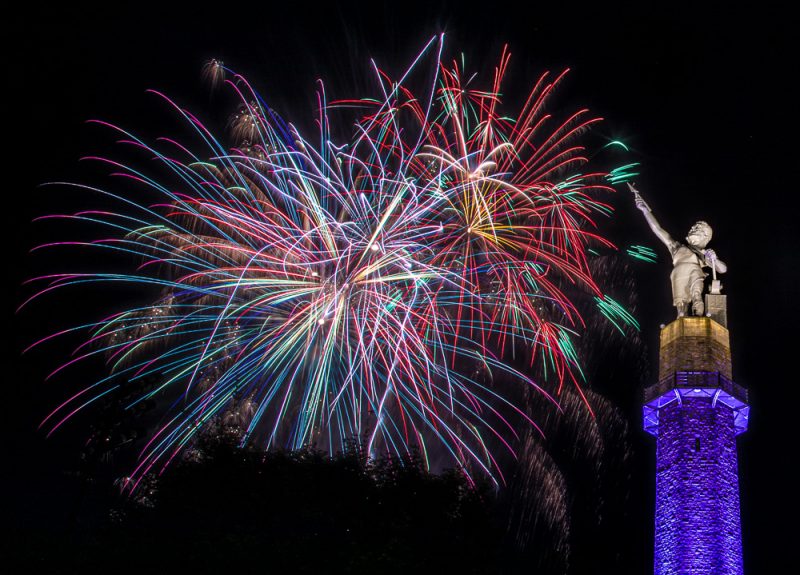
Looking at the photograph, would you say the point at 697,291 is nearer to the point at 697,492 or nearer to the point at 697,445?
the point at 697,445

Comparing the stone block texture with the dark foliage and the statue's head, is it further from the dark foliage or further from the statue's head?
the dark foliage

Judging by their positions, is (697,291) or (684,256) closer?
(697,291)

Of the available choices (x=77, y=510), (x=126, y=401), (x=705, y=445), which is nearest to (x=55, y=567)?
(x=77, y=510)

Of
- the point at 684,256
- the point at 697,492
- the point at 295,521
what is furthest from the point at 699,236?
the point at 295,521

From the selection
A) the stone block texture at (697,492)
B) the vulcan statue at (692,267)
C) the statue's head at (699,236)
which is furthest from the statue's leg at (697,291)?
the stone block texture at (697,492)

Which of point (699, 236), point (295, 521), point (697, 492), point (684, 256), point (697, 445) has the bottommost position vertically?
point (295, 521)

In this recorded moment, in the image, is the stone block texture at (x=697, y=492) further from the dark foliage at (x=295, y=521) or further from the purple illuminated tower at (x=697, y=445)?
the dark foliage at (x=295, y=521)

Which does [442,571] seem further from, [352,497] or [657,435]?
[657,435]

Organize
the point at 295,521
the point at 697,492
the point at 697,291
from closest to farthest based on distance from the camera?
the point at 295,521, the point at 697,492, the point at 697,291
